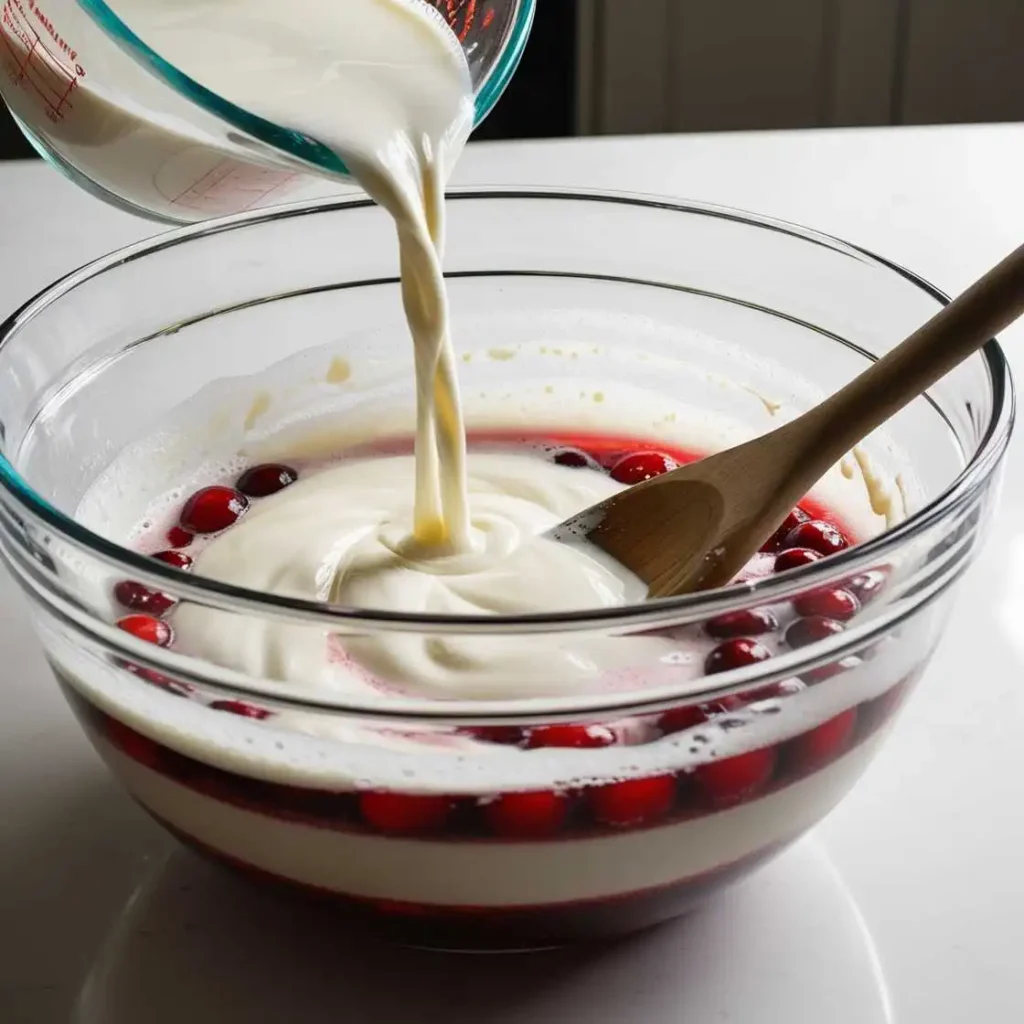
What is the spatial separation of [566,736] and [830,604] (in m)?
0.12

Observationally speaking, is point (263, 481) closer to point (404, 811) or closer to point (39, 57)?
point (39, 57)

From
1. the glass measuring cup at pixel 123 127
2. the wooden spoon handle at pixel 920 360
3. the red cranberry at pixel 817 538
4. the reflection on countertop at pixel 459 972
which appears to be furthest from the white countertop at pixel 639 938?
the glass measuring cup at pixel 123 127

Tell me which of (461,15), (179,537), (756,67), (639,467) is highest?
(756,67)

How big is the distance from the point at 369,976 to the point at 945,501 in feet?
1.14

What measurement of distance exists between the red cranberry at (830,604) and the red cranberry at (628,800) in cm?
9

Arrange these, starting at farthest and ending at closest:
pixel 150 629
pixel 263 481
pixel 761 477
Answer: pixel 263 481
pixel 761 477
pixel 150 629

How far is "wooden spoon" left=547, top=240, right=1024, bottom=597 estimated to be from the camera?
0.73 m

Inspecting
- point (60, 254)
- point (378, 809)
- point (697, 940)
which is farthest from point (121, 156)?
point (60, 254)

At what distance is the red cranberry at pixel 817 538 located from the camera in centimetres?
89

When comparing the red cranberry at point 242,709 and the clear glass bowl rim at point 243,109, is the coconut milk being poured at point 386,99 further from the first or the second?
the red cranberry at point 242,709

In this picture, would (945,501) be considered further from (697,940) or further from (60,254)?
(60,254)

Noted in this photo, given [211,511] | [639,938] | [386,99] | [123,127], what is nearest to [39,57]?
[123,127]

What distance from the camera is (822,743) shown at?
65 centimetres

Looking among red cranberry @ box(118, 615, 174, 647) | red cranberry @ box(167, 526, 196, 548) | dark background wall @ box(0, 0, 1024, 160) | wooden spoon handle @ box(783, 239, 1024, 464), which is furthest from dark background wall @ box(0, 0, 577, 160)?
red cranberry @ box(118, 615, 174, 647)
